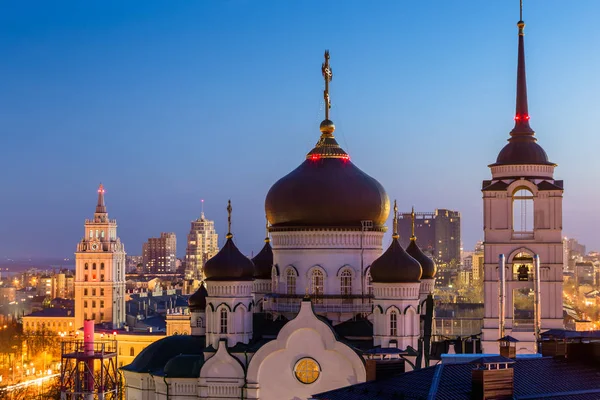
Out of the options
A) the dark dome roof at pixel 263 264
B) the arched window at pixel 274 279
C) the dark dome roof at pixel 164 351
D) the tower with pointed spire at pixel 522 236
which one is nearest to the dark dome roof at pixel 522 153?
the tower with pointed spire at pixel 522 236

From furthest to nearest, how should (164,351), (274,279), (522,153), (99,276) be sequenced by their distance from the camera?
(99,276) → (274,279) → (164,351) → (522,153)

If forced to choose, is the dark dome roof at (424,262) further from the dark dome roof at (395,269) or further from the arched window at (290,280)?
the dark dome roof at (395,269)

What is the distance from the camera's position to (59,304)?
16775cm

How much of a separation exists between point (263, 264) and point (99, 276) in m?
64.7

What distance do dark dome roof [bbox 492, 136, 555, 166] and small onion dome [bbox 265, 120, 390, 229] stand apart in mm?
6277

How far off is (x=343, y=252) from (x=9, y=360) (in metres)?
63.1

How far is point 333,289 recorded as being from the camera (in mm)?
54125

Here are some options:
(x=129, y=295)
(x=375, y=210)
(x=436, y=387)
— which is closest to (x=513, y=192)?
(x=375, y=210)

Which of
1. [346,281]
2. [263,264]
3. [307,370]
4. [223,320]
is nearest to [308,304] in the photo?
[307,370]

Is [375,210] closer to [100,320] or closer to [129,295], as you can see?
[100,320]

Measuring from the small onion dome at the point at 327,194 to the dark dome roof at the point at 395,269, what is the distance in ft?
15.9

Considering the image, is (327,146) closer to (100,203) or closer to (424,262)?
(424,262)

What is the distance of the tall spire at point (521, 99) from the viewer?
52281 mm

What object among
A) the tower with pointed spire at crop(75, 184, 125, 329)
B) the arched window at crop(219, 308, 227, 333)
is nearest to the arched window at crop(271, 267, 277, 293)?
the arched window at crop(219, 308, 227, 333)
